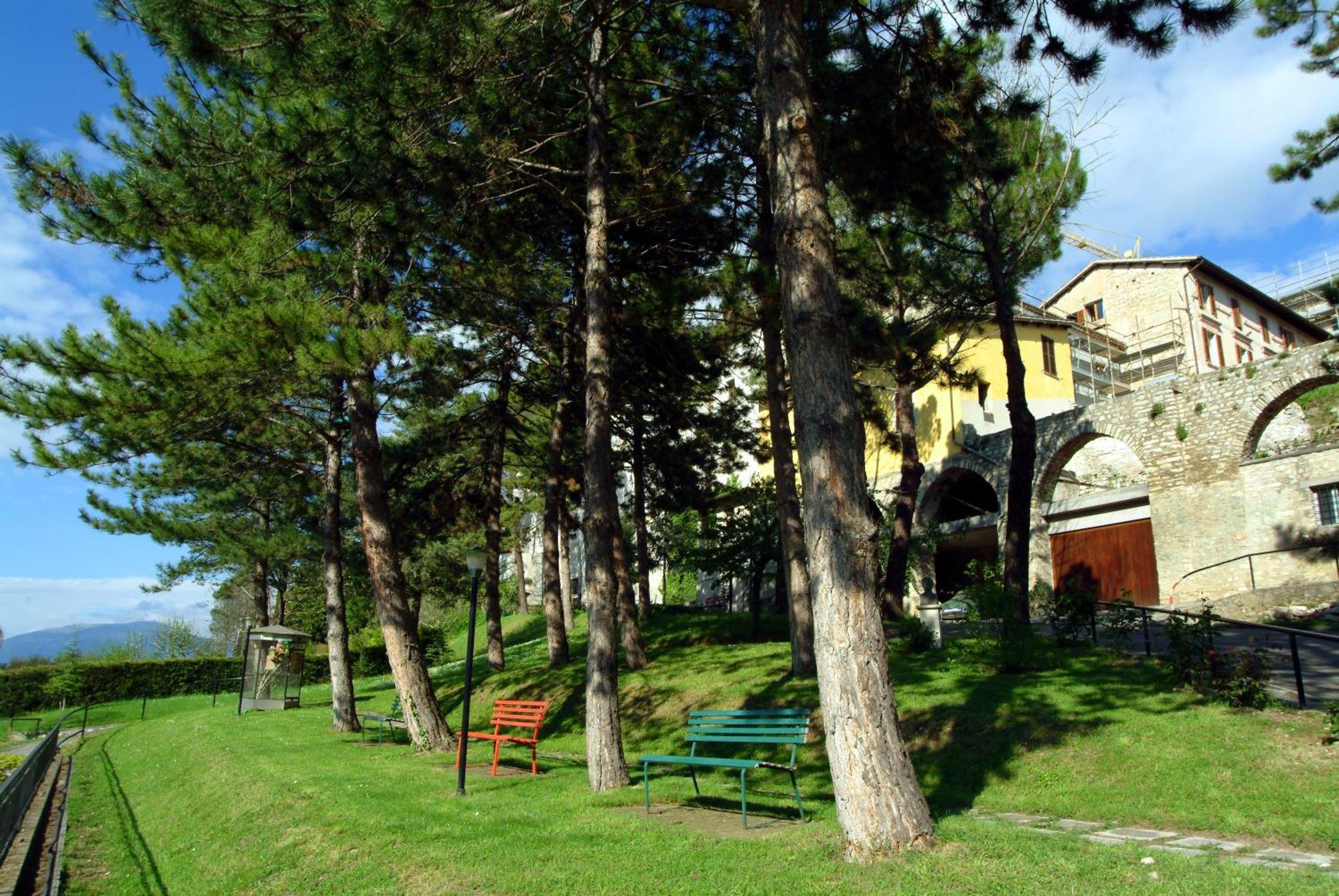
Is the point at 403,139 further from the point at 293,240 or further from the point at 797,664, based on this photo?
the point at 797,664

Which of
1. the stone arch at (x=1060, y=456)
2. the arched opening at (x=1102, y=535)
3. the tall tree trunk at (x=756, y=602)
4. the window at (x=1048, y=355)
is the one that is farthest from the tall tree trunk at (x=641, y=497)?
the window at (x=1048, y=355)

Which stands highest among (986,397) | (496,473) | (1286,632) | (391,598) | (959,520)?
(986,397)

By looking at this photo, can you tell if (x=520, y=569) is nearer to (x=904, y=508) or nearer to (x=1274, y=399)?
(x=904, y=508)

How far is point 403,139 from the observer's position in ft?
30.9

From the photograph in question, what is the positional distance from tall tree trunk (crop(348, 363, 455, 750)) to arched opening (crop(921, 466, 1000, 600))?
1433cm

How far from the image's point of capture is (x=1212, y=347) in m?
35.2

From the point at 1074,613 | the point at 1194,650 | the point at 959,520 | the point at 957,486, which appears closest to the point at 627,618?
the point at 1074,613

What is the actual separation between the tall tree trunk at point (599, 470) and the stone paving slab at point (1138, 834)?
4.61m

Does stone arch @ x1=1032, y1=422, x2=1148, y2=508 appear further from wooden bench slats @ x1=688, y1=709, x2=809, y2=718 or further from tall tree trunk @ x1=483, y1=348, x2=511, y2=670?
wooden bench slats @ x1=688, y1=709, x2=809, y2=718

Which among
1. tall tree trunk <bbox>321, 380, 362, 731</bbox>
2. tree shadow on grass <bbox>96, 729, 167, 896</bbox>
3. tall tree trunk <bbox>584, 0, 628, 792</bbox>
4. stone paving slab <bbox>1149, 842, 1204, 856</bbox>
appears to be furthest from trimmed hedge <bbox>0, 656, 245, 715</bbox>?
stone paving slab <bbox>1149, 842, 1204, 856</bbox>

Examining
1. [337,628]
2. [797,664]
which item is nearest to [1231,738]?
[797,664]

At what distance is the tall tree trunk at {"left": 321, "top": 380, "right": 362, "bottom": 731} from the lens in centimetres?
1670

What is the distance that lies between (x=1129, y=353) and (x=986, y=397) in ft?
46.6

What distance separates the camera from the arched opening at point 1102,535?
68.0ft
